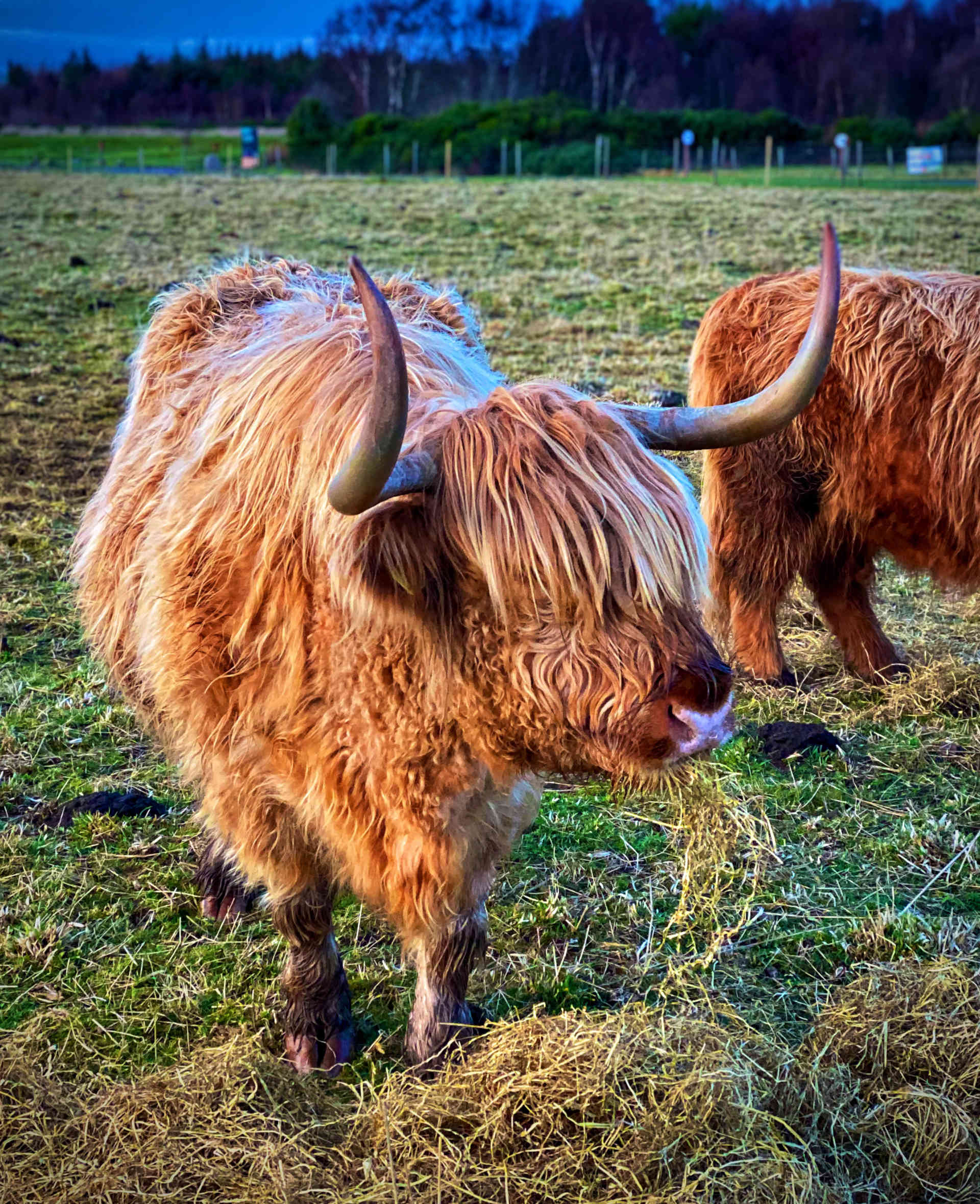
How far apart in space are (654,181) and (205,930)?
32.1m

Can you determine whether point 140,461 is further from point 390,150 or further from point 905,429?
point 390,150

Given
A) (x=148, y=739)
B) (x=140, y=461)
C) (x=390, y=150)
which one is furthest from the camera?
(x=390, y=150)

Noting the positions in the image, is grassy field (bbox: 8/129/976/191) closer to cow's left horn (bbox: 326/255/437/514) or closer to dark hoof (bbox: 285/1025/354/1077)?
dark hoof (bbox: 285/1025/354/1077)

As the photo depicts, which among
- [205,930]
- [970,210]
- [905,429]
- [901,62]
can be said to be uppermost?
[901,62]

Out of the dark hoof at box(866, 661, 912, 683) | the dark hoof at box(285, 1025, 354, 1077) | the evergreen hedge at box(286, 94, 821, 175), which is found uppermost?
the evergreen hedge at box(286, 94, 821, 175)

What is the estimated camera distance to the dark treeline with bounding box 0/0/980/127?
64250mm

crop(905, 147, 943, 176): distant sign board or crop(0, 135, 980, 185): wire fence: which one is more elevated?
crop(0, 135, 980, 185): wire fence

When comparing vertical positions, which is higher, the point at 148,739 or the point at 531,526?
the point at 531,526

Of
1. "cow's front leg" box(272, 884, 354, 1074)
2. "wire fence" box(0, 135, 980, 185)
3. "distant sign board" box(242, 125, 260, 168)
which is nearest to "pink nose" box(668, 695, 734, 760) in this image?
"cow's front leg" box(272, 884, 354, 1074)

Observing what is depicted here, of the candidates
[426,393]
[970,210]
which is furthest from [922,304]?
[970,210]

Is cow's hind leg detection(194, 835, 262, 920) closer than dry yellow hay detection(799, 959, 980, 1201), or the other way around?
dry yellow hay detection(799, 959, 980, 1201)

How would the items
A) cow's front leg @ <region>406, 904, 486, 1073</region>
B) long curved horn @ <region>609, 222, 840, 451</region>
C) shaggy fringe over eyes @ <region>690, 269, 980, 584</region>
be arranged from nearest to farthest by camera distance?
long curved horn @ <region>609, 222, 840, 451</region>
cow's front leg @ <region>406, 904, 486, 1073</region>
shaggy fringe over eyes @ <region>690, 269, 980, 584</region>

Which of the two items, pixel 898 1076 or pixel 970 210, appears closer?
pixel 898 1076

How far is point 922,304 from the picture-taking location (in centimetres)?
409
